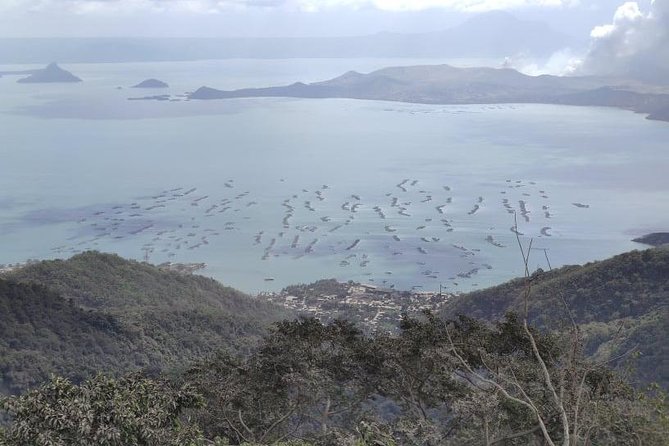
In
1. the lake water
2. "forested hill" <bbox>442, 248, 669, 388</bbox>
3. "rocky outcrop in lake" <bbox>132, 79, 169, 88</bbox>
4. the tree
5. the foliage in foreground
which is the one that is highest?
the tree

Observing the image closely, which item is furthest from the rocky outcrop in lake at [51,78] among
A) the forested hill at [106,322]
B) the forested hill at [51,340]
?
the forested hill at [51,340]

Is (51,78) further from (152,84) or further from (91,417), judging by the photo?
(91,417)

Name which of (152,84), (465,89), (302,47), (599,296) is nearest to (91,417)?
(599,296)

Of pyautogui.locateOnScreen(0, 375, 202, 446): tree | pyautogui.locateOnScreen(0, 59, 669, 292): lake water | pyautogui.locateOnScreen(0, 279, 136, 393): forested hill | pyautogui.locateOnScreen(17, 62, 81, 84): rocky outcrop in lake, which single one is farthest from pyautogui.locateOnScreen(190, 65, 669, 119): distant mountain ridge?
pyautogui.locateOnScreen(0, 375, 202, 446): tree

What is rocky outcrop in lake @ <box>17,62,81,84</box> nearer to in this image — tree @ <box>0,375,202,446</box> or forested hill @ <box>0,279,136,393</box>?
forested hill @ <box>0,279,136,393</box>

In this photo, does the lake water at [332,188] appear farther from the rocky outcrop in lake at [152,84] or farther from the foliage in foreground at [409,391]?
the foliage in foreground at [409,391]
